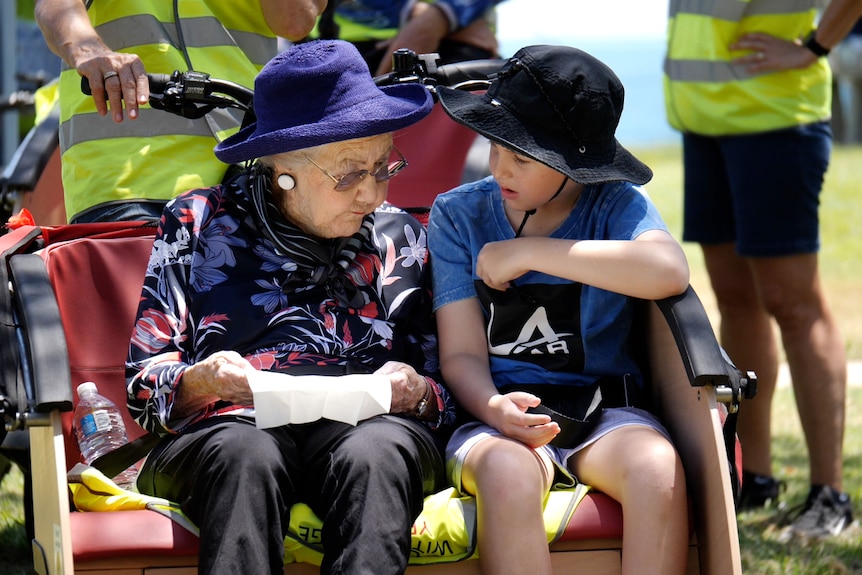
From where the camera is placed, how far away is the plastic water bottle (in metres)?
2.90

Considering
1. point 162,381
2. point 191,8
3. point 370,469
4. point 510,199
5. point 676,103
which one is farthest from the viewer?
point 676,103

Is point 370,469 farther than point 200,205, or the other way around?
point 200,205

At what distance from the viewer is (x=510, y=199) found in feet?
9.70

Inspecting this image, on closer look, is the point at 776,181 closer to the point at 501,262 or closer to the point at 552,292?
the point at 552,292

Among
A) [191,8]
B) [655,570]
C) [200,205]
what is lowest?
[655,570]

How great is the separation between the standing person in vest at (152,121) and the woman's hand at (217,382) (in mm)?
758

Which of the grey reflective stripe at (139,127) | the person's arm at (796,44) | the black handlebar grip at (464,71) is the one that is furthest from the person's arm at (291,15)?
the person's arm at (796,44)

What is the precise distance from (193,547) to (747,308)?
8.40 feet

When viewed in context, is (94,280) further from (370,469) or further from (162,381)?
(370,469)

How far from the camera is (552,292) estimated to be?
2.96 m

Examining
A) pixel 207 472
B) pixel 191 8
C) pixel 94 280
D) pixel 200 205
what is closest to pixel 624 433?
pixel 207 472

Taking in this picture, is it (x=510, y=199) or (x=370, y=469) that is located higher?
(x=510, y=199)

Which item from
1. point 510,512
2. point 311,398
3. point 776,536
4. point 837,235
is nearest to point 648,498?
point 510,512

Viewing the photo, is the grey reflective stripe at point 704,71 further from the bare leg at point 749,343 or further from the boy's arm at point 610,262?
the boy's arm at point 610,262
